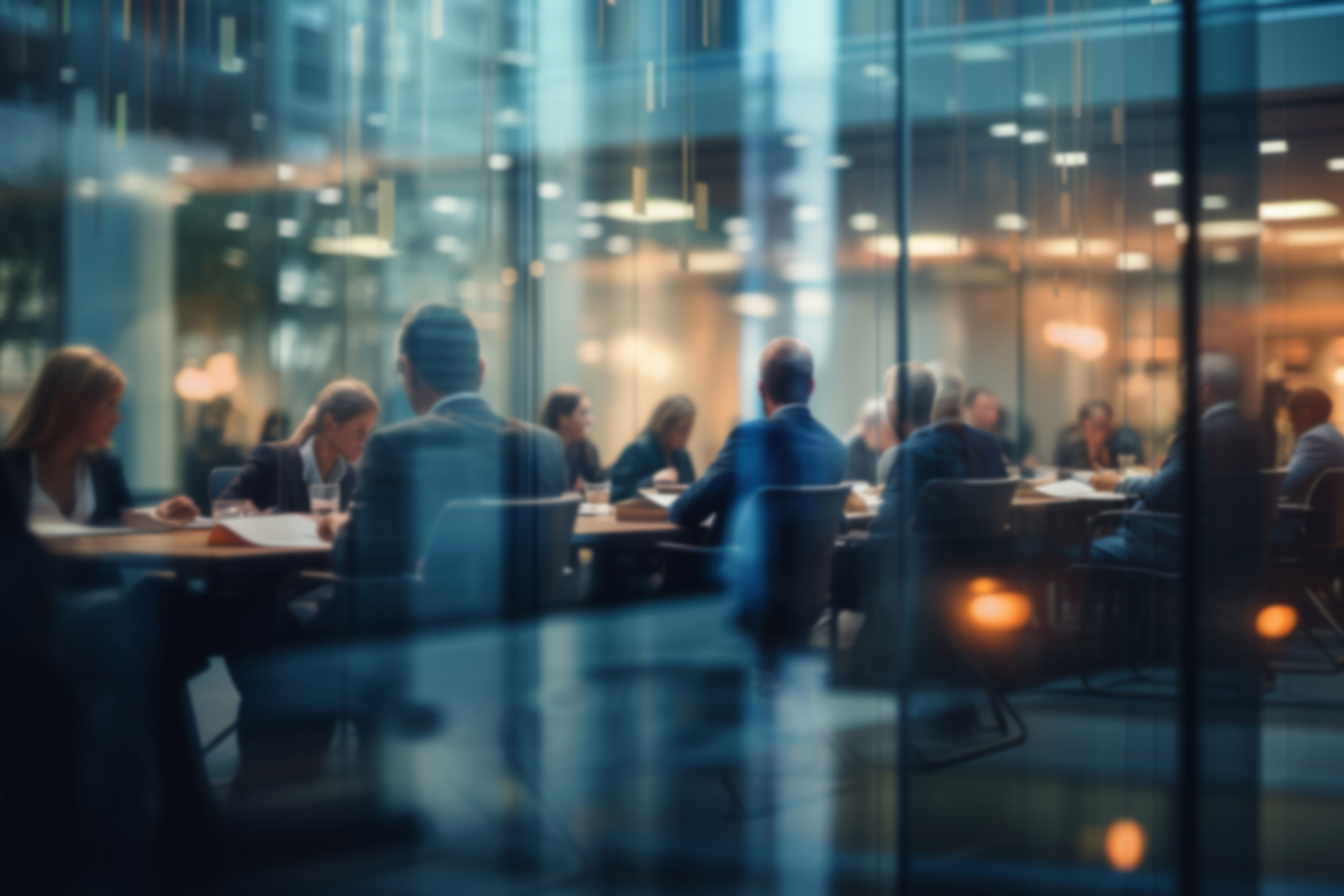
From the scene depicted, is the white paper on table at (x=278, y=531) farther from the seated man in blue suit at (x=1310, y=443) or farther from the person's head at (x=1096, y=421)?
the seated man in blue suit at (x=1310, y=443)

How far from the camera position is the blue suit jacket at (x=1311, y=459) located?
2.40m

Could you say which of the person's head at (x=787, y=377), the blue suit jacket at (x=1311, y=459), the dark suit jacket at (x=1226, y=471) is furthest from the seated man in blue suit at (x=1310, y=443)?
the person's head at (x=787, y=377)

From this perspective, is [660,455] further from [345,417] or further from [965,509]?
[965,509]

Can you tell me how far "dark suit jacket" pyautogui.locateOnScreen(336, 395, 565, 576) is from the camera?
293cm

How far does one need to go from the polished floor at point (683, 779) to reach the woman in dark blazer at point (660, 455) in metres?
0.75

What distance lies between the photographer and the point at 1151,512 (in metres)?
2.34

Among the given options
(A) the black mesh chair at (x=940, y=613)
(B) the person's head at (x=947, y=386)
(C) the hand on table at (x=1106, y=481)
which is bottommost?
(A) the black mesh chair at (x=940, y=613)

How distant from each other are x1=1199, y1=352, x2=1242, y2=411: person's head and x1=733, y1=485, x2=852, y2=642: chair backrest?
1037 mm

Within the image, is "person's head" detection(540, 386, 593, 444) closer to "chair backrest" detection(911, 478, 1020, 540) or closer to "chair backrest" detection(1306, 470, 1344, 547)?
"chair backrest" detection(911, 478, 1020, 540)

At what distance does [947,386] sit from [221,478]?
7.39ft

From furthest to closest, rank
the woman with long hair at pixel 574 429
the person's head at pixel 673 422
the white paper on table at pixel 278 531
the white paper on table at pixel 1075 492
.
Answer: the person's head at pixel 673 422 < the woman with long hair at pixel 574 429 < the white paper on table at pixel 278 531 < the white paper on table at pixel 1075 492

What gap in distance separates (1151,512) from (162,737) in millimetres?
2730

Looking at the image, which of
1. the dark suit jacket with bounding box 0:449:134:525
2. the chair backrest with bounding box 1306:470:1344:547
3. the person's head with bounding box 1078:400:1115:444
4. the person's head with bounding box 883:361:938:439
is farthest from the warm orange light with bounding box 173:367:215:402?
the chair backrest with bounding box 1306:470:1344:547

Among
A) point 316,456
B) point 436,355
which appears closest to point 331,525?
point 316,456
